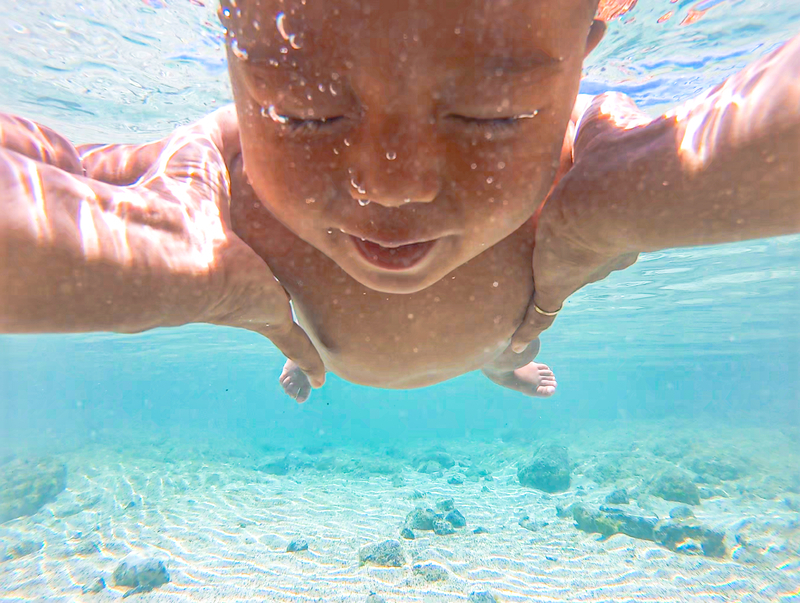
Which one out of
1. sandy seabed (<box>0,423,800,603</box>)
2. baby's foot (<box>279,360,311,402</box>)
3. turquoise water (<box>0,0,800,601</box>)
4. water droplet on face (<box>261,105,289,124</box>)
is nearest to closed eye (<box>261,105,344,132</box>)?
water droplet on face (<box>261,105,289,124</box>)

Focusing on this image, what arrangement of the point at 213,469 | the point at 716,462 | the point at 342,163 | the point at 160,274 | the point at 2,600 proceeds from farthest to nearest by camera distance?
the point at 213,469, the point at 716,462, the point at 2,600, the point at 160,274, the point at 342,163

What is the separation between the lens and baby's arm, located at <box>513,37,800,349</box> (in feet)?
4.03

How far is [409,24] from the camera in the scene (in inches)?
43.2

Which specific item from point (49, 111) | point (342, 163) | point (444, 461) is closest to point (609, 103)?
point (342, 163)

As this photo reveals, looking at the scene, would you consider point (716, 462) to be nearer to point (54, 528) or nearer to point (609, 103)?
point (609, 103)

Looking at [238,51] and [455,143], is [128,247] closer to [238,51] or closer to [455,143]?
[238,51]

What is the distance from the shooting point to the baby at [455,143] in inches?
44.7

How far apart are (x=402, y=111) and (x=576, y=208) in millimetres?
866

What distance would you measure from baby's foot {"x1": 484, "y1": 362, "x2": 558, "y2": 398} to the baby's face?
4.54m

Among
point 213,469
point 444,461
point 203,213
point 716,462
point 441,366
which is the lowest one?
point 213,469

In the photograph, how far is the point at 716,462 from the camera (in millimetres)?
20922

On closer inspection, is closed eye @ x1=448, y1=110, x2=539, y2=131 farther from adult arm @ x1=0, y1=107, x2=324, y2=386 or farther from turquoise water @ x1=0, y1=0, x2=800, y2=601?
turquoise water @ x1=0, y1=0, x2=800, y2=601

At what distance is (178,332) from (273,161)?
1219 inches

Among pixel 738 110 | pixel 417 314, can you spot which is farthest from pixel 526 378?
pixel 738 110
